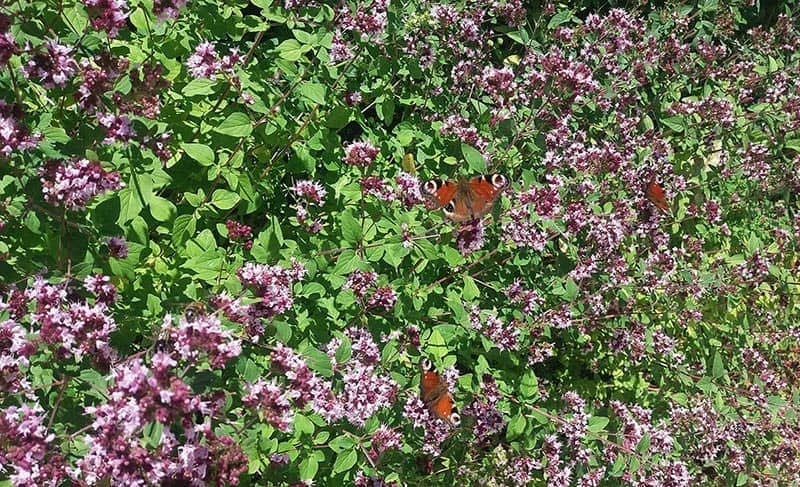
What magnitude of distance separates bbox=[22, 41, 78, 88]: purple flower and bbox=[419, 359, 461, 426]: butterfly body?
7.17 ft

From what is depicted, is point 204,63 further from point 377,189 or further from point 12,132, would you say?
point 377,189

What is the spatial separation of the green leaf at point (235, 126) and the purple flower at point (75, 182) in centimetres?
78

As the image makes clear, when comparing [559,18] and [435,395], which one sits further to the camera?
[559,18]

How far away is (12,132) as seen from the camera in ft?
8.20

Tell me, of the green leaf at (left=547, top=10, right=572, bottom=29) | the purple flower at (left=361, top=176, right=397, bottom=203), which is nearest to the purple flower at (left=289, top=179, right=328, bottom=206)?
the purple flower at (left=361, top=176, right=397, bottom=203)

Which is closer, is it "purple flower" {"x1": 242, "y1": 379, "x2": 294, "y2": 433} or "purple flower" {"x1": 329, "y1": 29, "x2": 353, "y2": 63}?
"purple flower" {"x1": 242, "y1": 379, "x2": 294, "y2": 433}

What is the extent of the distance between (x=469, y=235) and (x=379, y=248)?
1.64 ft

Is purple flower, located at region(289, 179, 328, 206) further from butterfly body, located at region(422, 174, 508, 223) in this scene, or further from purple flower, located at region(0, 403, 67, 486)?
purple flower, located at region(0, 403, 67, 486)

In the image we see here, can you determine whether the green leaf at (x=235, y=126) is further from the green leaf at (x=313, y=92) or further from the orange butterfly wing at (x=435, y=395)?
the orange butterfly wing at (x=435, y=395)

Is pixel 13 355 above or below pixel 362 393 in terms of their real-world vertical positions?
above

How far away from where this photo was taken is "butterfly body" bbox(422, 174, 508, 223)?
3.47 m

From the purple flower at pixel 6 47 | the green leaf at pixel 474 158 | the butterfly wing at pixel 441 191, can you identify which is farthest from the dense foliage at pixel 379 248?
the green leaf at pixel 474 158

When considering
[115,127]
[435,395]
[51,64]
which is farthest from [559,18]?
[51,64]

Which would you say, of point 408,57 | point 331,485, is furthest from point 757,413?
point 408,57
